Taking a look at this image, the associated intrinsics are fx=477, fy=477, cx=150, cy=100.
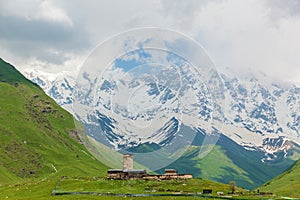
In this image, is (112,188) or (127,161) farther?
(112,188)

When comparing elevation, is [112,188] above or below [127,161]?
below

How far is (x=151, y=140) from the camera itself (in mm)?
36781

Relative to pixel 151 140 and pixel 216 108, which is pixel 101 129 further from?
pixel 216 108

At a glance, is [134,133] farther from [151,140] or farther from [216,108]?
[216,108]

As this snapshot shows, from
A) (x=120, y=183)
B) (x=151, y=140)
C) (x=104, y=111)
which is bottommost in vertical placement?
(x=151, y=140)

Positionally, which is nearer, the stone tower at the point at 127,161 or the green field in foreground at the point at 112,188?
the stone tower at the point at 127,161

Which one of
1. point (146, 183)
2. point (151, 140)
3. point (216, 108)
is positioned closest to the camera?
point (151, 140)

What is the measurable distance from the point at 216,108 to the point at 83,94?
38.8 feet

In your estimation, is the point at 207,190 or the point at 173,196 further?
the point at 207,190

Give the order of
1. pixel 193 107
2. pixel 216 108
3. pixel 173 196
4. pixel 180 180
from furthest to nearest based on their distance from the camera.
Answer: pixel 180 180
pixel 173 196
pixel 216 108
pixel 193 107

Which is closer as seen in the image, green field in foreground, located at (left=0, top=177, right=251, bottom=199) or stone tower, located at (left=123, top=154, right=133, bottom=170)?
stone tower, located at (left=123, top=154, right=133, bottom=170)

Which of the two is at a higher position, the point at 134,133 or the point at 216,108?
the point at 216,108

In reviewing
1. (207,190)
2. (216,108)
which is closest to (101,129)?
(216,108)

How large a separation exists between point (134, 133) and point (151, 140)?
2.72 meters
